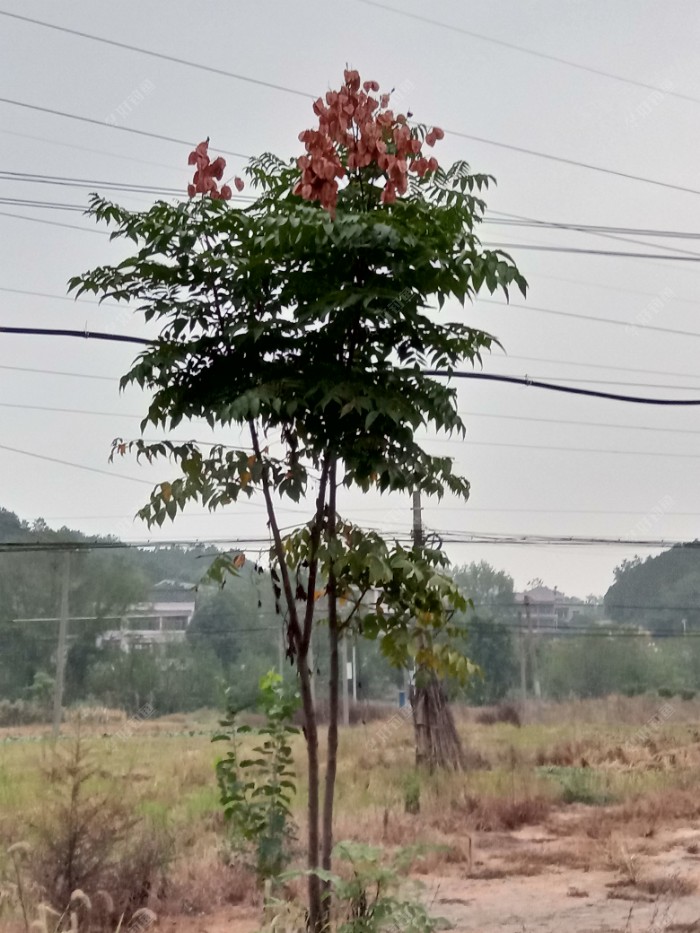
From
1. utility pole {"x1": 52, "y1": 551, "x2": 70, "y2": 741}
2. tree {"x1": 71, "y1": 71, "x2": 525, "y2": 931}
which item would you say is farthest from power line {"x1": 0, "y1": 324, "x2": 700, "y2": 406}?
utility pole {"x1": 52, "y1": 551, "x2": 70, "y2": 741}

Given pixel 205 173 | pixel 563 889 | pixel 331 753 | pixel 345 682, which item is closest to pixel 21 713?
pixel 345 682

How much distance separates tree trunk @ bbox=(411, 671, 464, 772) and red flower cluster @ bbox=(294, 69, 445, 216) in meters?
6.52

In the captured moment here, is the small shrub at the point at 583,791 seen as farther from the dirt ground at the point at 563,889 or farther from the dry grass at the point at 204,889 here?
the dry grass at the point at 204,889

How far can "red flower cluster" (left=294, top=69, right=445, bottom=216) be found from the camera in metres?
3.14

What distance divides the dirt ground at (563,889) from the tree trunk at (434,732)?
1.83 meters

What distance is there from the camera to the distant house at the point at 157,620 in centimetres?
812

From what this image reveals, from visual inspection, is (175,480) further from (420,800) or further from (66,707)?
(420,800)

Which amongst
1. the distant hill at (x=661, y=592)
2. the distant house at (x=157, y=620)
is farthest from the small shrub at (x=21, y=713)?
the distant hill at (x=661, y=592)

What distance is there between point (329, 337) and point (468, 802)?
548cm

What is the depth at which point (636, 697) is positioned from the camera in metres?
10.6

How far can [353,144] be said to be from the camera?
Result: 3256 mm

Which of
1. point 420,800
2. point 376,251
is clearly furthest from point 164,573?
point 376,251

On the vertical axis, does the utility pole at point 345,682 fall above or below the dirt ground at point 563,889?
above

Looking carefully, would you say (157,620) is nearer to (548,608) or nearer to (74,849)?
(74,849)
